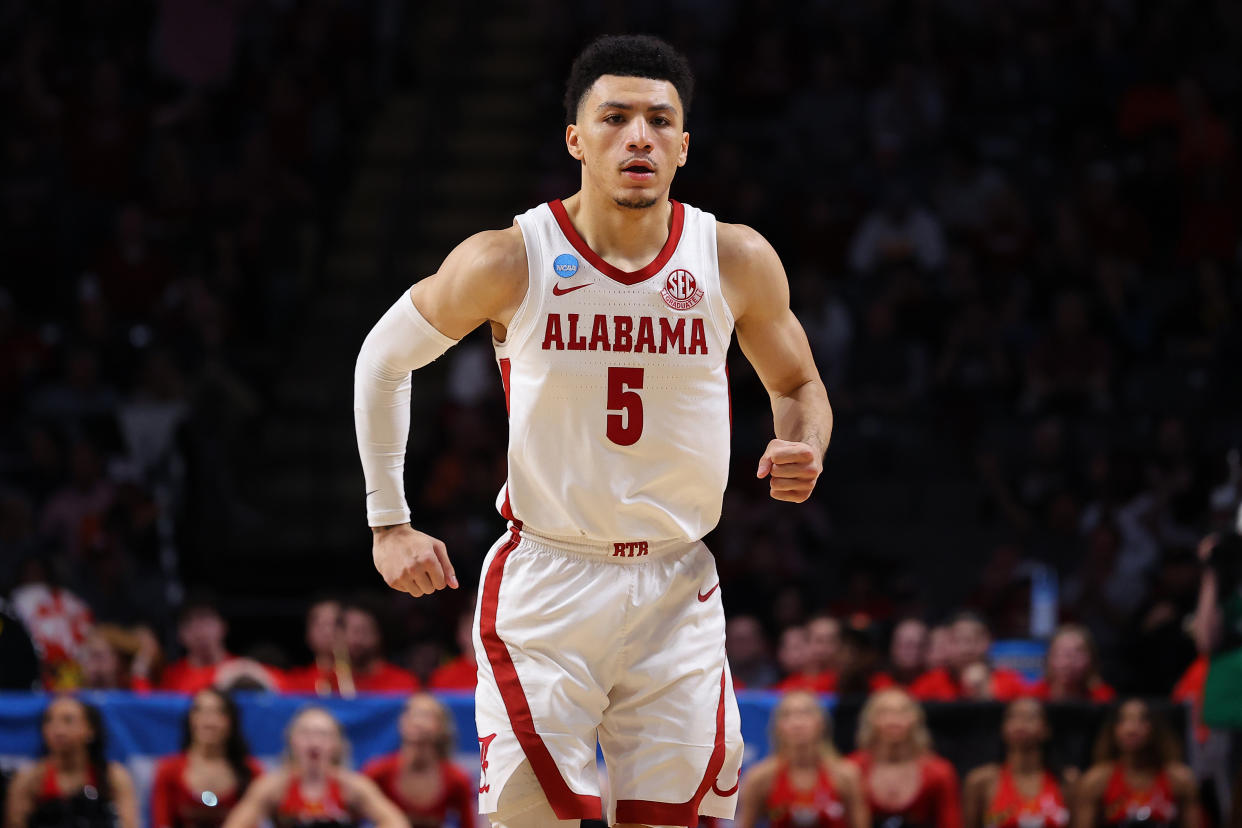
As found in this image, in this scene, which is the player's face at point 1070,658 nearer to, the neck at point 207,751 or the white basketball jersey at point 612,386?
the neck at point 207,751

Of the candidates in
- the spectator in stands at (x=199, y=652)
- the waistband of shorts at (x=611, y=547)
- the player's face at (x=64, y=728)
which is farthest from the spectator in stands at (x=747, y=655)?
the waistband of shorts at (x=611, y=547)

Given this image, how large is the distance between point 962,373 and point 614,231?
7.27m

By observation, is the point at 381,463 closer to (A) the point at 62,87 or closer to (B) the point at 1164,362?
(B) the point at 1164,362

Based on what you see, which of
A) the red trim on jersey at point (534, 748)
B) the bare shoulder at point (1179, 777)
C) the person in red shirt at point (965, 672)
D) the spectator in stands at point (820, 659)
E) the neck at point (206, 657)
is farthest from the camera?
the neck at point (206, 657)

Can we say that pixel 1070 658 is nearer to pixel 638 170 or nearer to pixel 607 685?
pixel 607 685

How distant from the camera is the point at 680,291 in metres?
4.04

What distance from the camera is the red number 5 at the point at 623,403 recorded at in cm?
399

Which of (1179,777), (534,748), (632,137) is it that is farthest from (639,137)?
(1179,777)

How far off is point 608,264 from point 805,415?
604 millimetres

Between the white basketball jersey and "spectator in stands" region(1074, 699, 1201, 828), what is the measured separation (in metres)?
4.35

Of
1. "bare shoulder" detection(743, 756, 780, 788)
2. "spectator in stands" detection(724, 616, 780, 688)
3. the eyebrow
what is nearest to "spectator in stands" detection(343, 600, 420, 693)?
"spectator in stands" detection(724, 616, 780, 688)

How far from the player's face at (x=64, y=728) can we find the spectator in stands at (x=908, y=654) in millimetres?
3909

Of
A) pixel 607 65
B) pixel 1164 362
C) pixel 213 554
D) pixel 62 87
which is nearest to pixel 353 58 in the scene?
pixel 62 87

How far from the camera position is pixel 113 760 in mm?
7945
